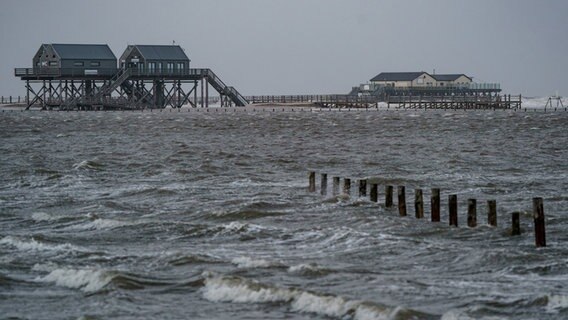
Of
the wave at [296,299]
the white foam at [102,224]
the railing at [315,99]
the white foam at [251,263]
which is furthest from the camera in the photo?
the railing at [315,99]

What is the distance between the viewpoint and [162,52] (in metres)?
133

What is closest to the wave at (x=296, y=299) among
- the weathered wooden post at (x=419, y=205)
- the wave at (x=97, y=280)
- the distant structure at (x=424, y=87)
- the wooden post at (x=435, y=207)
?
the wave at (x=97, y=280)

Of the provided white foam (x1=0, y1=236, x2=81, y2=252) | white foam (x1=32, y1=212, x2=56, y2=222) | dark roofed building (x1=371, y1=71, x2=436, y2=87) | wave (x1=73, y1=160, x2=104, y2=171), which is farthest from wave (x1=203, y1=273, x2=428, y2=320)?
dark roofed building (x1=371, y1=71, x2=436, y2=87)

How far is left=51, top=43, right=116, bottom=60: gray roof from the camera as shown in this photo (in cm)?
13043

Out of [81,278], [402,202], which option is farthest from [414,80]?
[81,278]

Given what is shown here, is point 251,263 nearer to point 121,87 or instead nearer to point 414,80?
point 121,87

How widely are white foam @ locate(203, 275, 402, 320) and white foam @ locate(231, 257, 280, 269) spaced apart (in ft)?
4.31

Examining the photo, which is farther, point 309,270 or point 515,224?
point 515,224

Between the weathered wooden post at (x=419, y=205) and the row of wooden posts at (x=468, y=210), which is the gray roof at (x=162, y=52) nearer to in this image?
the row of wooden posts at (x=468, y=210)

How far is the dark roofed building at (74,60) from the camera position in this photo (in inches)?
5084

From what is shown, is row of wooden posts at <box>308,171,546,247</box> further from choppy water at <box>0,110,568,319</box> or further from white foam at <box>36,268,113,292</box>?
white foam at <box>36,268,113,292</box>

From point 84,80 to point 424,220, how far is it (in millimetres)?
106921

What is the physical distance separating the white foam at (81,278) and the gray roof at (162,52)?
109853mm

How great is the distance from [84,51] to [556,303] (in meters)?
118
